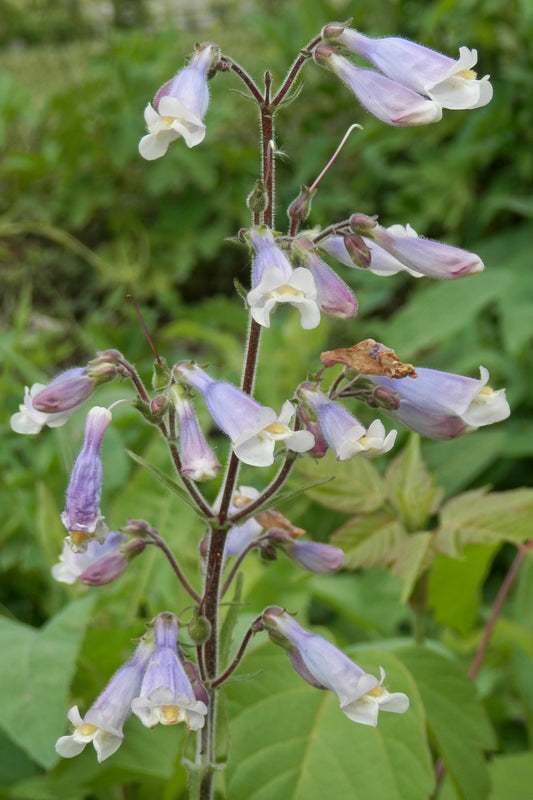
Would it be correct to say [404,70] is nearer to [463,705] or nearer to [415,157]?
[463,705]

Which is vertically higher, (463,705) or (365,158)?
(365,158)

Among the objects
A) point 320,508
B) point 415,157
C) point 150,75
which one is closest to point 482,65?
point 415,157

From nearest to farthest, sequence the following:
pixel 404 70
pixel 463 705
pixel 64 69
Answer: pixel 404 70 < pixel 463 705 < pixel 64 69

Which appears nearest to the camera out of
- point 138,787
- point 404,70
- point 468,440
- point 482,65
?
point 404,70

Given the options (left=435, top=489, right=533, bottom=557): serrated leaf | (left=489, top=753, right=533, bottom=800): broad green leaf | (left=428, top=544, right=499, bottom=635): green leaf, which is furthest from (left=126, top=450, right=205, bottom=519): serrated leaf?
(left=489, top=753, right=533, bottom=800): broad green leaf

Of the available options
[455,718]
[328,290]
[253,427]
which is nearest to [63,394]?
[253,427]

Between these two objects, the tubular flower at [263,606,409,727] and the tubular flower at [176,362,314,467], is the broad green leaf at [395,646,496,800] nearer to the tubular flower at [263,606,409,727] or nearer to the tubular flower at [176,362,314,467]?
the tubular flower at [263,606,409,727]

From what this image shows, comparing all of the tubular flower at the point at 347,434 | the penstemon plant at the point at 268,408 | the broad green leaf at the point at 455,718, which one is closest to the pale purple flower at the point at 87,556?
the penstemon plant at the point at 268,408
